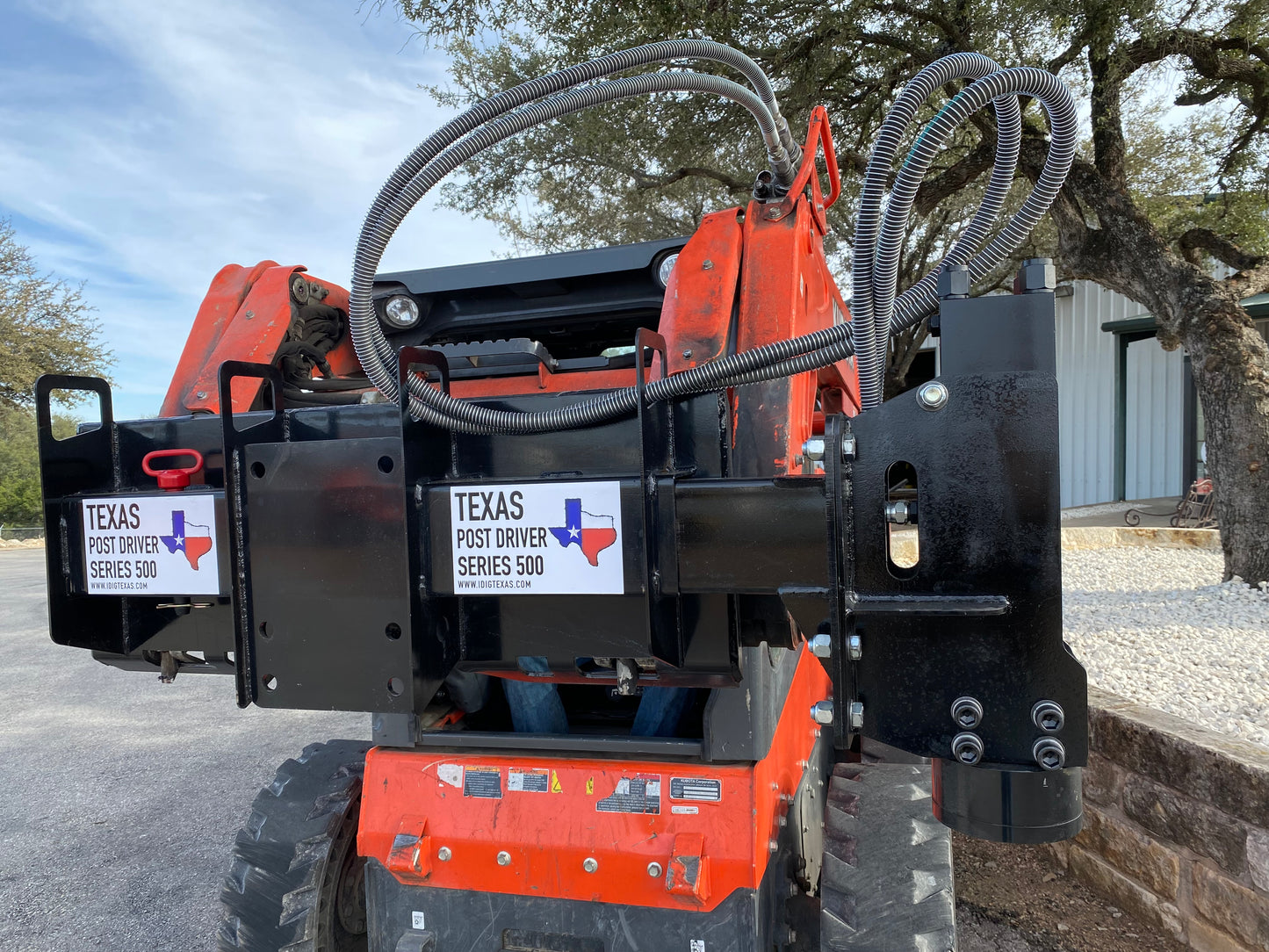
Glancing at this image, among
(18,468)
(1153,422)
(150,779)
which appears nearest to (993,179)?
(150,779)

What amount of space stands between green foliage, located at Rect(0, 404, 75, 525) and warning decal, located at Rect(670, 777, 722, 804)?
2761 cm

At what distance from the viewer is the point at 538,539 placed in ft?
4.81

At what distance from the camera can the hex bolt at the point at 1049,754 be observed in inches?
47.0

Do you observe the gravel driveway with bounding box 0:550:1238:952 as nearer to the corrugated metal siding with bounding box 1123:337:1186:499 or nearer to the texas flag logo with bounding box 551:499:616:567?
the texas flag logo with bounding box 551:499:616:567

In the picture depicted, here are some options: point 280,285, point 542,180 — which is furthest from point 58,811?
point 542,180

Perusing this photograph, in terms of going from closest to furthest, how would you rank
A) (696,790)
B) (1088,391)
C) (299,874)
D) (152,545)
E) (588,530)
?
(588,530) → (152,545) → (696,790) → (299,874) → (1088,391)

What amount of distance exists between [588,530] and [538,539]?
9 centimetres

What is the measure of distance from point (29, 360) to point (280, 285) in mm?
25100

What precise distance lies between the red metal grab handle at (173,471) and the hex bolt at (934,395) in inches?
58.0

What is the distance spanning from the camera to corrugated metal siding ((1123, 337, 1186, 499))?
1645cm

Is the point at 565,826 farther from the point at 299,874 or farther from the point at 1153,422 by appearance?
the point at 1153,422

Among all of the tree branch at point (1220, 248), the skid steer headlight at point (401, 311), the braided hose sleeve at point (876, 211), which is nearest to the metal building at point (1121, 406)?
the tree branch at point (1220, 248)

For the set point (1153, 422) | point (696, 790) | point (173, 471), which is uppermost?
point (1153, 422)

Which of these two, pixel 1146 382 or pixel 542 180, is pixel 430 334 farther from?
pixel 1146 382
